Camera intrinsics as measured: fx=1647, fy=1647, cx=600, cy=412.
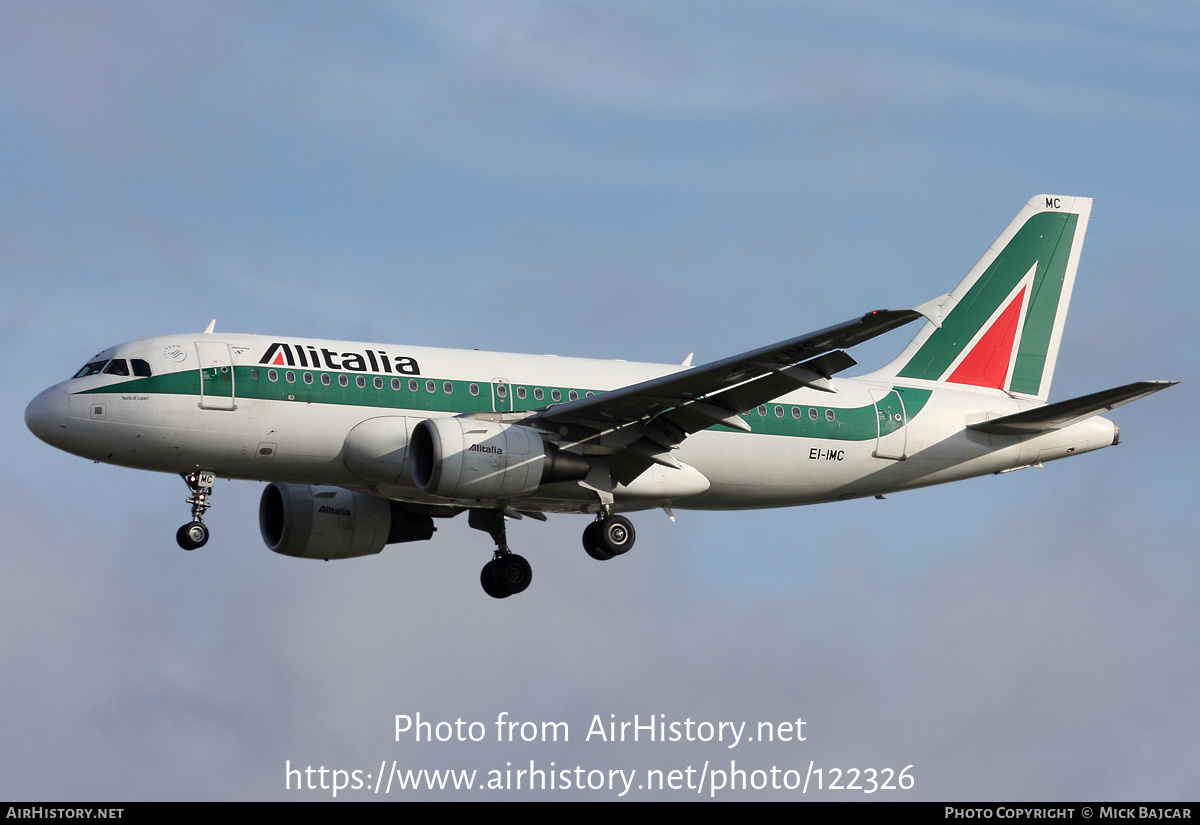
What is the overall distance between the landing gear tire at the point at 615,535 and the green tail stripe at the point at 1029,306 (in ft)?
33.3

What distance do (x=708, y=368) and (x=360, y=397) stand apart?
26.6 feet

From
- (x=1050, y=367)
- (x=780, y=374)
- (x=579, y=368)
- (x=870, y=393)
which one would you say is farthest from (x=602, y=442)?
(x=1050, y=367)

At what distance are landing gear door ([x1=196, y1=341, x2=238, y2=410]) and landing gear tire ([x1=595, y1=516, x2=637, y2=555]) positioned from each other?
29.9 ft

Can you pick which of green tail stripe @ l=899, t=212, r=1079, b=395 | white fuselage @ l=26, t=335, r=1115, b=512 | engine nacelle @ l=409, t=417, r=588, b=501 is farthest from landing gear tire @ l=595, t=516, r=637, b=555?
green tail stripe @ l=899, t=212, r=1079, b=395

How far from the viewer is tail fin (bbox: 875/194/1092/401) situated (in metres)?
45.5

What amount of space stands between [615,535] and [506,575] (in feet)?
15.8

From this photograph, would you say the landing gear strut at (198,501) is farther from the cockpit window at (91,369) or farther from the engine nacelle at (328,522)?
the engine nacelle at (328,522)

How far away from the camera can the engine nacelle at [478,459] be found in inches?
1439

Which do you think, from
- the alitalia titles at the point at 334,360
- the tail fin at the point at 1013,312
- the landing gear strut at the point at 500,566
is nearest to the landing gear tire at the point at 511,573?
the landing gear strut at the point at 500,566

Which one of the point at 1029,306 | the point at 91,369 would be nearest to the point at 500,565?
the point at 91,369

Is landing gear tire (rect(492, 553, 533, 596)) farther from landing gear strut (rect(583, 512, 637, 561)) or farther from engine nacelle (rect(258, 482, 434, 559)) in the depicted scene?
landing gear strut (rect(583, 512, 637, 561))

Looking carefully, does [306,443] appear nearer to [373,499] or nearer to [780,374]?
[373,499]

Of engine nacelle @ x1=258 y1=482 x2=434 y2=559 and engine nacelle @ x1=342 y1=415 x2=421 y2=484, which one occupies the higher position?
engine nacelle @ x1=258 y1=482 x2=434 y2=559

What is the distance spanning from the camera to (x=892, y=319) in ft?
102
